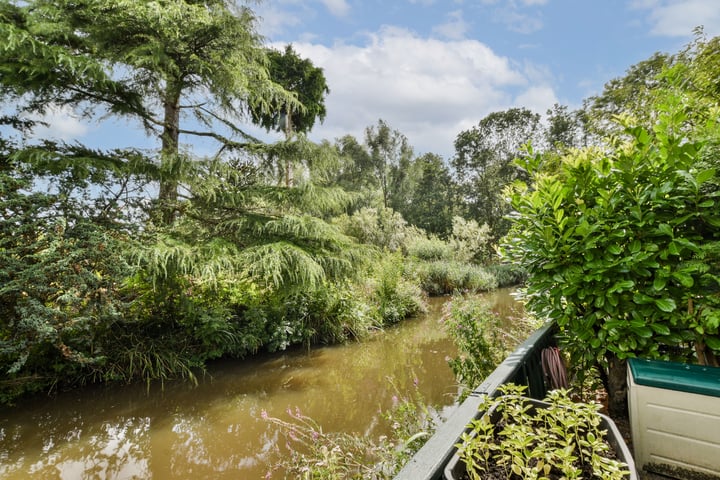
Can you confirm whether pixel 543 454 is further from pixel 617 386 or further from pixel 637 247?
pixel 617 386

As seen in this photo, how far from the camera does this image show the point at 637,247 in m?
1.43

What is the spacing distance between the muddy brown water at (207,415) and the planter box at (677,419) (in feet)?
7.38

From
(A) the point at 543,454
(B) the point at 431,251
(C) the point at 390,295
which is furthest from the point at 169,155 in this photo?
(B) the point at 431,251

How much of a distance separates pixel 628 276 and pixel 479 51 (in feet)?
16.7

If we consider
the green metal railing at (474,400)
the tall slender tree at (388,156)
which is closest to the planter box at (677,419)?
the green metal railing at (474,400)

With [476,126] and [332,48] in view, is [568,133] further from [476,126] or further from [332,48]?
[332,48]

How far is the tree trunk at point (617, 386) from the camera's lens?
1763 mm

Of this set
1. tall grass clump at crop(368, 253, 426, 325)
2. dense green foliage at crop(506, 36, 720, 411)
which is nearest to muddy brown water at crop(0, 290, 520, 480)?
tall grass clump at crop(368, 253, 426, 325)

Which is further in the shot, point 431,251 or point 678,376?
point 431,251

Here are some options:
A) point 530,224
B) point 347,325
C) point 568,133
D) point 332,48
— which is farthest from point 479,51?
point 568,133

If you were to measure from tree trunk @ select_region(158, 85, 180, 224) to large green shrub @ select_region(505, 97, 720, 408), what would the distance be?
4.35m

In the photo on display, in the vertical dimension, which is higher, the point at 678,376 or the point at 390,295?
the point at 678,376

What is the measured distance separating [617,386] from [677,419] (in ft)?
2.43

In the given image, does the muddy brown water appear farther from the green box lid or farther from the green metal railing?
the green box lid
